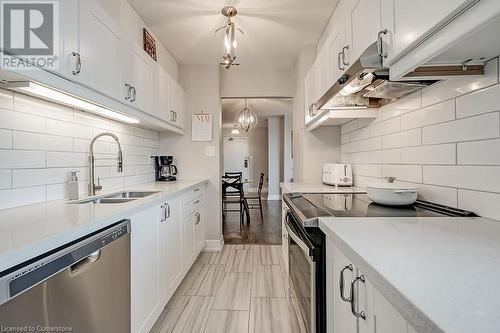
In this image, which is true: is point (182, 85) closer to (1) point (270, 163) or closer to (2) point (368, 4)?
(2) point (368, 4)

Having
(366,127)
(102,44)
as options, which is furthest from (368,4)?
(102,44)

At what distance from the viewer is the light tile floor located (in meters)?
1.67

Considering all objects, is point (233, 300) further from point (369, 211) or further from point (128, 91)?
point (128, 91)

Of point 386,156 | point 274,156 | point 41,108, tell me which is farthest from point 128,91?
point 274,156

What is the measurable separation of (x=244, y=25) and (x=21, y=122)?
1.94 metres

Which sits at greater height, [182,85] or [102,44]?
[182,85]

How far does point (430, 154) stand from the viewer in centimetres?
128

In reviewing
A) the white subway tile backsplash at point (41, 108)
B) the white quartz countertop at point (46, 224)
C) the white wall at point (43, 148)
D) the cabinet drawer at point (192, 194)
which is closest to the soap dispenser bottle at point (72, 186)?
the white wall at point (43, 148)

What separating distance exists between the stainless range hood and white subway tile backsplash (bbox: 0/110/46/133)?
5.49ft

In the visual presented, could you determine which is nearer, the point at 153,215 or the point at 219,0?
the point at 153,215

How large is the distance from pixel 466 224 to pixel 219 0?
2.17 meters

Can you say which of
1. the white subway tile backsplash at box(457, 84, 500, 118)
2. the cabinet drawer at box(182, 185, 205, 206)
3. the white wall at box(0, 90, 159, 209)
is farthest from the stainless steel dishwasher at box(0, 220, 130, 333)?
the white subway tile backsplash at box(457, 84, 500, 118)

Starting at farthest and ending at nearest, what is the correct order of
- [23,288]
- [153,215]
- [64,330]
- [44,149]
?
[153,215], [44,149], [64,330], [23,288]

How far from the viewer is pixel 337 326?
0.98m
